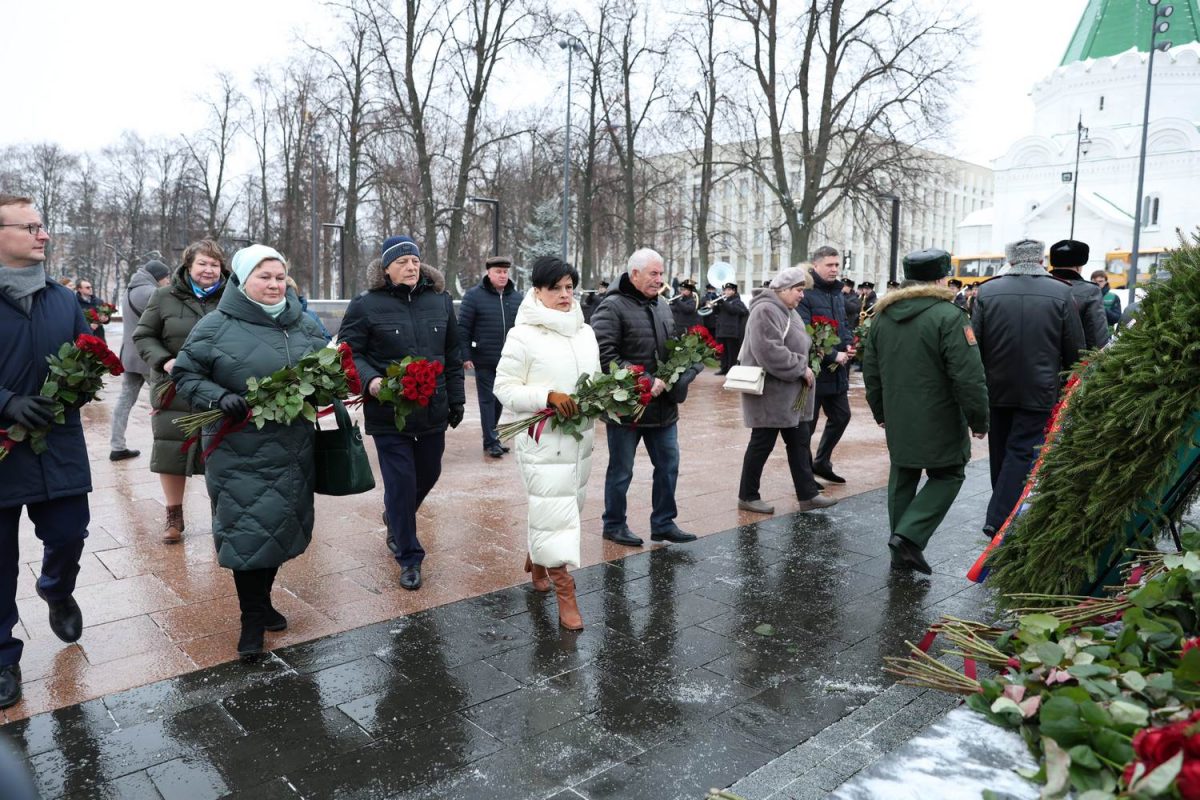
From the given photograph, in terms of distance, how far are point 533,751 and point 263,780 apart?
0.94m

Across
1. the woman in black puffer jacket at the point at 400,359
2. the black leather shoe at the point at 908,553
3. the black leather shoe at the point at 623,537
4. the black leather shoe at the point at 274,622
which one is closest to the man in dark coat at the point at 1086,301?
the black leather shoe at the point at 908,553

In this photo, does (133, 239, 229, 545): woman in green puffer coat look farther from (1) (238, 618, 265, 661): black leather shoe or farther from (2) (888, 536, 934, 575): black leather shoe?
(2) (888, 536, 934, 575): black leather shoe

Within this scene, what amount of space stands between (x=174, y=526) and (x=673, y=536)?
340 cm

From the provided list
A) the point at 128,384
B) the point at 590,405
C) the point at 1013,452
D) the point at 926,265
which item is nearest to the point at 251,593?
the point at 590,405

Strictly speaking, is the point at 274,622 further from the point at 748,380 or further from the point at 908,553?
the point at 748,380

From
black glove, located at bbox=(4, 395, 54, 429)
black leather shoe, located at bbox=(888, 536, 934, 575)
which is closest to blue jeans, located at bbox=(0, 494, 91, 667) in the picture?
black glove, located at bbox=(4, 395, 54, 429)

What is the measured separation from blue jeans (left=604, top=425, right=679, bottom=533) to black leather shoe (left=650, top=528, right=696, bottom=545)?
2 centimetres

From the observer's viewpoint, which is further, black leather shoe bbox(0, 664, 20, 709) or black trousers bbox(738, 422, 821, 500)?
black trousers bbox(738, 422, 821, 500)

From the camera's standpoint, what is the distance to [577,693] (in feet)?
12.4

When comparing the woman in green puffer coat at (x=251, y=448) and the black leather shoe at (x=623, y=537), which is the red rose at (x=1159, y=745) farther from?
the black leather shoe at (x=623, y=537)

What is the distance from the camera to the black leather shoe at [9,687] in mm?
3684

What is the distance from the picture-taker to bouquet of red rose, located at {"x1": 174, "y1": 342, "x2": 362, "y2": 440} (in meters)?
4.02

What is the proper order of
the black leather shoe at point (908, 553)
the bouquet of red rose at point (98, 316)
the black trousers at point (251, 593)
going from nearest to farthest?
the black trousers at point (251, 593) < the black leather shoe at point (908, 553) < the bouquet of red rose at point (98, 316)

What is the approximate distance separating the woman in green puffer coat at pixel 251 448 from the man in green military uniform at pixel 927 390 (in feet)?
11.0
